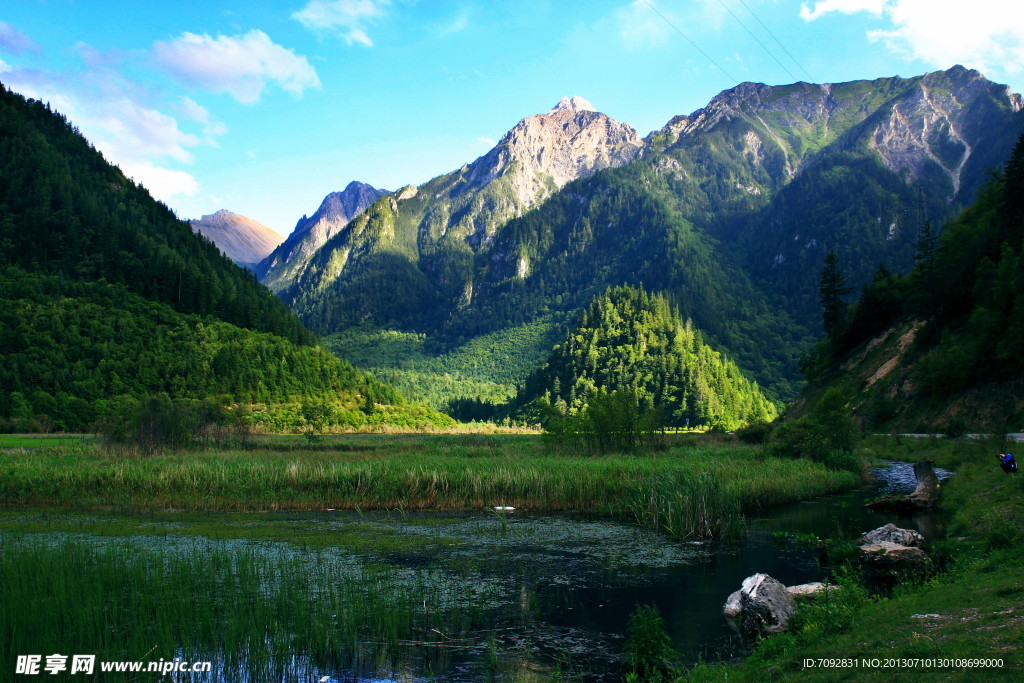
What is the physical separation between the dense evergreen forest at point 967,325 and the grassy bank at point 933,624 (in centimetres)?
3626

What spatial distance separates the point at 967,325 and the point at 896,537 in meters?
48.4

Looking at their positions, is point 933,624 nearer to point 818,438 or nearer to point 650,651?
point 650,651

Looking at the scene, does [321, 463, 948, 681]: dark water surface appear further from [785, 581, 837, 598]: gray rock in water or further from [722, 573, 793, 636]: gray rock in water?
[785, 581, 837, 598]: gray rock in water

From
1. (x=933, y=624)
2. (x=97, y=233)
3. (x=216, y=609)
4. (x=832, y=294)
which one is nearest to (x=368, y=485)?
(x=216, y=609)

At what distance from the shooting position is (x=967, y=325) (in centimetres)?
6106

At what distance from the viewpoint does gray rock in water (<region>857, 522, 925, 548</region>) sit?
23.4 m

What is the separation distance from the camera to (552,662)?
15562 millimetres

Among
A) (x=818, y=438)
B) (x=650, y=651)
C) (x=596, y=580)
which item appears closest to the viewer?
(x=650, y=651)

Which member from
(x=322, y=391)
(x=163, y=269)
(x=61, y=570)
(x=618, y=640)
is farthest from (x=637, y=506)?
(x=163, y=269)

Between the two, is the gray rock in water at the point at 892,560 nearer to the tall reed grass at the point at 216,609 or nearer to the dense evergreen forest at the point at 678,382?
the tall reed grass at the point at 216,609

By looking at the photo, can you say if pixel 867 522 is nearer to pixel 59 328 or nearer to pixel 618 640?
pixel 618 640

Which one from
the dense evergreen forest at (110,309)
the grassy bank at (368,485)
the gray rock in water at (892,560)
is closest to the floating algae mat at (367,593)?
the gray rock in water at (892,560)

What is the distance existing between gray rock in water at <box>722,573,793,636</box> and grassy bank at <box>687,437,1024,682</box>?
0.63 meters

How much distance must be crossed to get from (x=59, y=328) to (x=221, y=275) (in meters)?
59.7
